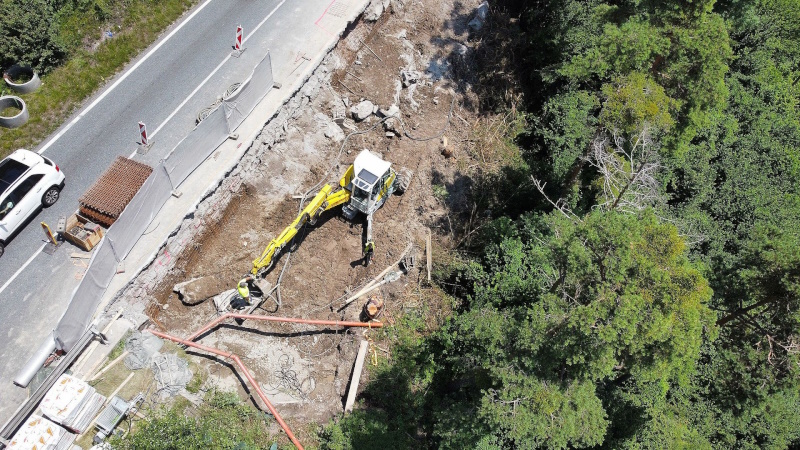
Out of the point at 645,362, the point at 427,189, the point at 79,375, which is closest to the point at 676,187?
the point at 427,189

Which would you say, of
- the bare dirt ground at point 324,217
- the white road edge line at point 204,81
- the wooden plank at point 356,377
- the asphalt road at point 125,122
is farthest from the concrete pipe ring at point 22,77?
the wooden plank at point 356,377

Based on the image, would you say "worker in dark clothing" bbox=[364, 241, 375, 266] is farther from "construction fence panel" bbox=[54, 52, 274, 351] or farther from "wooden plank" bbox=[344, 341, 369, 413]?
"construction fence panel" bbox=[54, 52, 274, 351]

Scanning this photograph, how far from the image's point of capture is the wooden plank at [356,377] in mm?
18812

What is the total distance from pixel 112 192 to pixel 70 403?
6.59m

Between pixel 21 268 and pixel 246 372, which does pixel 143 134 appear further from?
pixel 246 372

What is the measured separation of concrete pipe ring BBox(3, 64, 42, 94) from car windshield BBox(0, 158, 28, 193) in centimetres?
416

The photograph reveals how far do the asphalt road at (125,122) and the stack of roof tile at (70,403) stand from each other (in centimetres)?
149

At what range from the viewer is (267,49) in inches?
962

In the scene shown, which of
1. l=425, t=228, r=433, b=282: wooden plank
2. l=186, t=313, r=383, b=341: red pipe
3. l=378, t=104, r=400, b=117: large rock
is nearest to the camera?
l=186, t=313, r=383, b=341: red pipe

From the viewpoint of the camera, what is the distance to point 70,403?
1495 cm

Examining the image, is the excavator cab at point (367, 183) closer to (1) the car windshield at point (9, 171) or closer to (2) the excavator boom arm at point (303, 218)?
(2) the excavator boom arm at point (303, 218)

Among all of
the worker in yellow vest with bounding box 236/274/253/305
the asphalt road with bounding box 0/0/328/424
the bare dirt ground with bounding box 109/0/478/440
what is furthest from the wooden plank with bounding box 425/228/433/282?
the asphalt road with bounding box 0/0/328/424

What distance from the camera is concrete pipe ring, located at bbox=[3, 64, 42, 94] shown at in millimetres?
20916

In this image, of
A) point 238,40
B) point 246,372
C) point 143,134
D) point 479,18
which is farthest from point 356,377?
point 479,18
